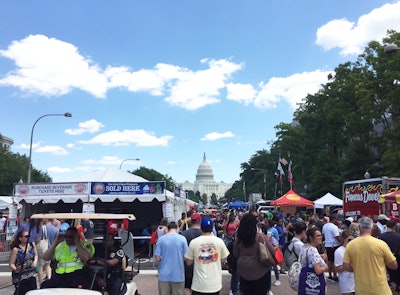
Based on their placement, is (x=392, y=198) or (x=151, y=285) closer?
(x=151, y=285)

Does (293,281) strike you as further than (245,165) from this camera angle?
No

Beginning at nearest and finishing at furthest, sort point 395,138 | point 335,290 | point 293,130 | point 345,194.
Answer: point 335,290, point 345,194, point 395,138, point 293,130

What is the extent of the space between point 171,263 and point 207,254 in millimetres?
982

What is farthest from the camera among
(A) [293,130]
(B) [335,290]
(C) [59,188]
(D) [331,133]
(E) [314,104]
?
(A) [293,130]

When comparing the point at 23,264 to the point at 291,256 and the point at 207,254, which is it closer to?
the point at 207,254

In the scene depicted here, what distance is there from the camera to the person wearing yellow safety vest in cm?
→ 625

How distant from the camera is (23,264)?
6996 millimetres

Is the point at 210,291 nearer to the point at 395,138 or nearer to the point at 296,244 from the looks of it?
the point at 296,244

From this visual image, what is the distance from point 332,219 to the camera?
43.4 ft

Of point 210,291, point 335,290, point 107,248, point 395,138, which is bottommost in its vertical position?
point 335,290

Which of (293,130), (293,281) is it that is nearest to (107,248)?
(293,281)

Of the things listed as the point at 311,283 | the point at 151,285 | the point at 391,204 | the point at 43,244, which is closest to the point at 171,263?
the point at 311,283

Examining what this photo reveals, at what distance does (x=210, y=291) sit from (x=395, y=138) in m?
27.3

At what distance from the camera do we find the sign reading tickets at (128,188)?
1873 cm
